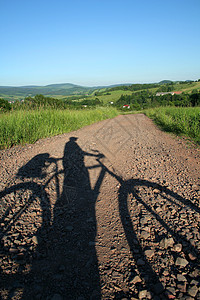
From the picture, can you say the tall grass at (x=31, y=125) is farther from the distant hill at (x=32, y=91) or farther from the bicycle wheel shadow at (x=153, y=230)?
the distant hill at (x=32, y=91)

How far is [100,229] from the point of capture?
2.35 m

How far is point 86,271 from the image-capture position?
68.7 inches

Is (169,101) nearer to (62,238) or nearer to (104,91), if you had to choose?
(62,238)

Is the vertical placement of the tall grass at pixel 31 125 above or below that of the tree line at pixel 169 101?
below

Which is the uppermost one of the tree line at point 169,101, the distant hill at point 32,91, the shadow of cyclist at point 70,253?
the distant hill at point 32,91

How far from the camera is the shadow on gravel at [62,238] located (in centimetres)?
159

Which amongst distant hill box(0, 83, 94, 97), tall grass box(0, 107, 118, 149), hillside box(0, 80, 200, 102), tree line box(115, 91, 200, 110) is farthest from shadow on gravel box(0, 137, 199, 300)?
hillside box(0, 80, 200, 102)

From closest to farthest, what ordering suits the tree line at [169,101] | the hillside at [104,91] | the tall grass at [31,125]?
the tall grass at [31,125]
the tree line at [169,101]
the hillside at [104,91]

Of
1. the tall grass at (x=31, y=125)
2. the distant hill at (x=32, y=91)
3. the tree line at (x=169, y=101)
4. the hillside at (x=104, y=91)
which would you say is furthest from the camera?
the hillside at (x=104, y=91)

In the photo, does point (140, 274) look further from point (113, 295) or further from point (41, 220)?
point (41, 220)

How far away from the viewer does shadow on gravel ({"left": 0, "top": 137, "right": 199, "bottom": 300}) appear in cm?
159

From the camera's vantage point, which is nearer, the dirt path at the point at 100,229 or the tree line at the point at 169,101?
the dirt path at the point at 100,229

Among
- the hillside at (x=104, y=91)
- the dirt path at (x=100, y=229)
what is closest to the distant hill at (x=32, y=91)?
the hillside at (x=104, y=91)

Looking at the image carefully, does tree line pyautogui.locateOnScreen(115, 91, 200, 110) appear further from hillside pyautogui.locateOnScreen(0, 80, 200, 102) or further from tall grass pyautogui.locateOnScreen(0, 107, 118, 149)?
hillside pyautogui.locateOnScreen(0, 80, 200, 102)
